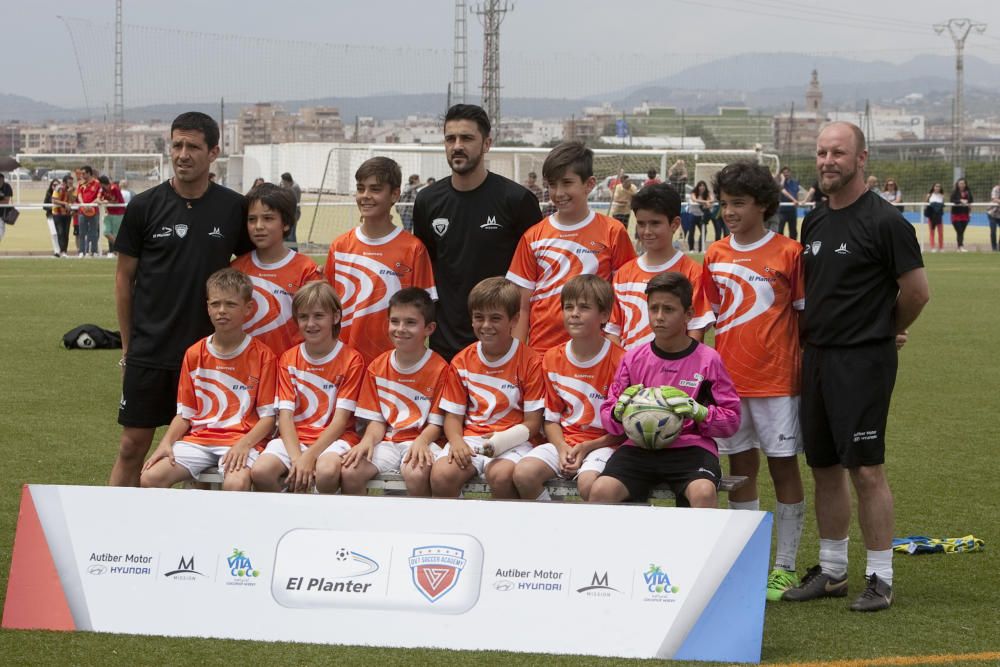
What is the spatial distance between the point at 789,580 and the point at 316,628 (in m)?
2.12

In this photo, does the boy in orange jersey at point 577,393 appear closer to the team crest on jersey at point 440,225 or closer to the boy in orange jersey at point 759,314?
the boy in orange jersey at point 759,314

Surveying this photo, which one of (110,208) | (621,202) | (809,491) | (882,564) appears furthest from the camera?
(110,208)

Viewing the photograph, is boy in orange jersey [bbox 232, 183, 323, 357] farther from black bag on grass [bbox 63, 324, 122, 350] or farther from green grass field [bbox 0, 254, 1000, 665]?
black bag on grass [bbox 63, 324, 122, 350]

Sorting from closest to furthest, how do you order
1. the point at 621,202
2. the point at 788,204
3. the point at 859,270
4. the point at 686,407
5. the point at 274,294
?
1. the point at 686,407
2. the point at 859,270
3. the point at 274,294
4. the point at 621,202
5. the point at 788,204

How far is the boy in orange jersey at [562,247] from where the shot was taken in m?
5.80

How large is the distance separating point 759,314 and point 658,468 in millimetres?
820

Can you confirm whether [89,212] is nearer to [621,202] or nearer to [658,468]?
[621,202]

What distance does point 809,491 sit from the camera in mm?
7762

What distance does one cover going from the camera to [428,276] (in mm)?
5996

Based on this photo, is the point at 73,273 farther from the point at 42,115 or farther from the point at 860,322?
the point at 42,115

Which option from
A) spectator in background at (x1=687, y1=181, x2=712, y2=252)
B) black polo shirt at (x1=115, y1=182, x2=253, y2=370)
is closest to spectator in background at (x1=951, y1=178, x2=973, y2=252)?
spectator in background at (x1=687, y1=181, x2=712, y2=252)

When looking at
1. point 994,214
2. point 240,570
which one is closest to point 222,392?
point 240,570

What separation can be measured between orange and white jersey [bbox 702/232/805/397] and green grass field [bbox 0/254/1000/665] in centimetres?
96

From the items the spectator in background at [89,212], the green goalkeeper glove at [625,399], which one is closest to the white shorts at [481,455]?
the green goalkeeper glove at [625,399]
